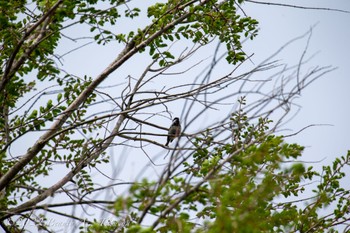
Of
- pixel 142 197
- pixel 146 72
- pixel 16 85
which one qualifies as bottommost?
pixel 142 197

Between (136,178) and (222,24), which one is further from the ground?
(222,24)

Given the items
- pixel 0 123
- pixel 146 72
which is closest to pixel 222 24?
pixel 146 72

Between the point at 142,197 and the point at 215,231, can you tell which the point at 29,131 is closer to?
the point at 142,197

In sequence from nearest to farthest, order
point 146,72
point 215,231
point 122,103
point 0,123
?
point 215,231
point 0,123
point 122,103
point 146,72

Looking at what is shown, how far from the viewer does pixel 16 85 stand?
4.25 metres

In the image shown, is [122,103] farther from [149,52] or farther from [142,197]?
[142,197]

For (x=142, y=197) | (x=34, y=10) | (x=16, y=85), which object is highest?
(x=34, y=10)

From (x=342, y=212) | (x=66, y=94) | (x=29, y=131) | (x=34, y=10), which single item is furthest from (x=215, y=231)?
(x=34, y=10)

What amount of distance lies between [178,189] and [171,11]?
8.33 ft

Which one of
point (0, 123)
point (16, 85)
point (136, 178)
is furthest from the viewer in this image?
point (0, 123)

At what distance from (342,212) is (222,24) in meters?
2.73

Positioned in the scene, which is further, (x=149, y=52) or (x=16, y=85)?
(x=149, y=52)

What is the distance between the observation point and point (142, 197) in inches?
107

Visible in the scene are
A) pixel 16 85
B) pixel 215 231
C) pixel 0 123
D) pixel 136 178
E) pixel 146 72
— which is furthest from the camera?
pixel 146 72
